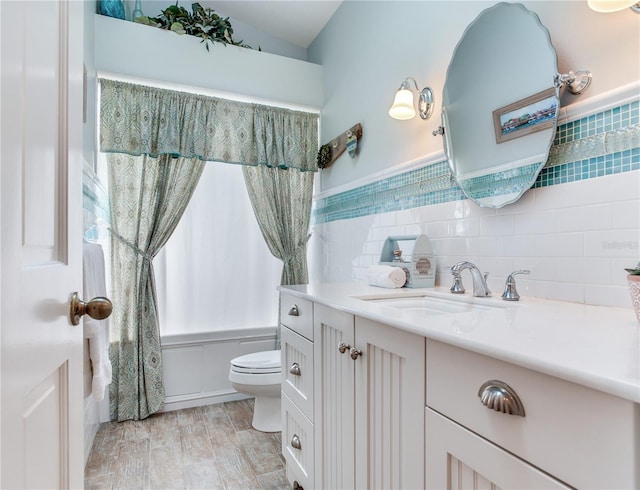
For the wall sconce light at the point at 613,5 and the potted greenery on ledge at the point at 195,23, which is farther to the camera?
the potted greenery on ledge at the point at 195,23

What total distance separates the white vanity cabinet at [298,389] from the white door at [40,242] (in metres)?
0.85

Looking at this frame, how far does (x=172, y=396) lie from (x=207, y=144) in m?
1.82

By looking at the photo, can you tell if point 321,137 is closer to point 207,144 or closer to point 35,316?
point 207,144

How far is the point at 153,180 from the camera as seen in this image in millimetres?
2604

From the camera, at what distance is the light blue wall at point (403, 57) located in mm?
1102

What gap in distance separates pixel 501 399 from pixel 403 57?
1872mm

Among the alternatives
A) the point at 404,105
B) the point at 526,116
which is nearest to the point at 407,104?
the point at 404,105

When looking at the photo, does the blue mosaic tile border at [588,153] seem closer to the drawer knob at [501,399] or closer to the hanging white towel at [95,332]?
the drawer knob at [501,399]

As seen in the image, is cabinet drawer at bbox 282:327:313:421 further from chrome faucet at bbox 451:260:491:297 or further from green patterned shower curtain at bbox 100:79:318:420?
green patterned shower curtain at bbox 100:79:318:420

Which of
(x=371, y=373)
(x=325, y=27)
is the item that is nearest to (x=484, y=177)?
(x=371, y=373)

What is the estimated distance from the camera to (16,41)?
51 centimetres

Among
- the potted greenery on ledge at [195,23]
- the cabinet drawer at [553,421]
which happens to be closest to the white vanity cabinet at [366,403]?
the cabinet drawer at [553,421]

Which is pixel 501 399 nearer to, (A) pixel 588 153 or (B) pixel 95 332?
(A) pixel 588 153

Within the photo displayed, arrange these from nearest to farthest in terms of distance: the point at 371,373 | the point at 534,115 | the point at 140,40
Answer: the point at 371,373
the point at 534,115
the point at 140,40
